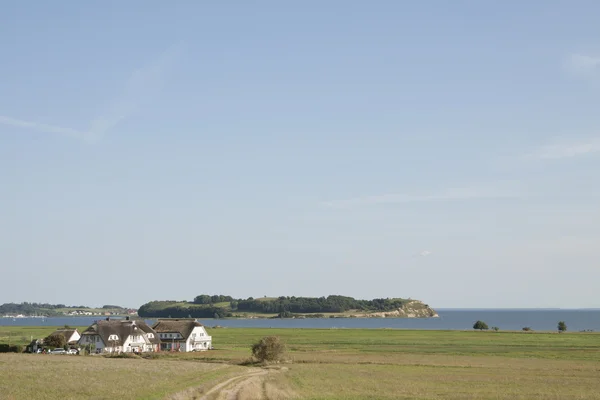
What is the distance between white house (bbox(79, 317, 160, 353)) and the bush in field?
3629cm

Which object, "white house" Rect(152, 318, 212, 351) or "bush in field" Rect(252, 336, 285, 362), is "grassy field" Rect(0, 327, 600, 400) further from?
"white house" Rect(152, 318, 212, 351)

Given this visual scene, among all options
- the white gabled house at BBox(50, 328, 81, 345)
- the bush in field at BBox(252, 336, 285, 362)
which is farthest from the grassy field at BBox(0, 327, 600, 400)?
the white gabled house at BBox(50, 328, 81, 345)

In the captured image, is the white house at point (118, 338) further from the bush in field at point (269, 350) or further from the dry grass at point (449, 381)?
the dry grass at point (449, 381)

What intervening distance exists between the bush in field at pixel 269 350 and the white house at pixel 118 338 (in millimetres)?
36291

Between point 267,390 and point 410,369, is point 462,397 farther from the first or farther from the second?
point 410,369

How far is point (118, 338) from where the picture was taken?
11212 centimetres

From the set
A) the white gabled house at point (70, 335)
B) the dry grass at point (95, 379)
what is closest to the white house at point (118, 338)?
the white gabled house at point (70, 335)

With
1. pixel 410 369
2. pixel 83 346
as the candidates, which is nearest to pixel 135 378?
pixel 410 369

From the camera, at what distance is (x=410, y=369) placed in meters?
74.8

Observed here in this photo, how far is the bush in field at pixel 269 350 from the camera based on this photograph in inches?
3285

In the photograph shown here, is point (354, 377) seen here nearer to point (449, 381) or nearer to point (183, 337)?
point (449, 381)

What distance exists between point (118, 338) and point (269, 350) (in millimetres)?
39388

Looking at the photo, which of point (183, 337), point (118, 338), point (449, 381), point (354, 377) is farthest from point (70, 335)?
point (449, 381)

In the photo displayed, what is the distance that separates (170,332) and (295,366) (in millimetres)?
47828
